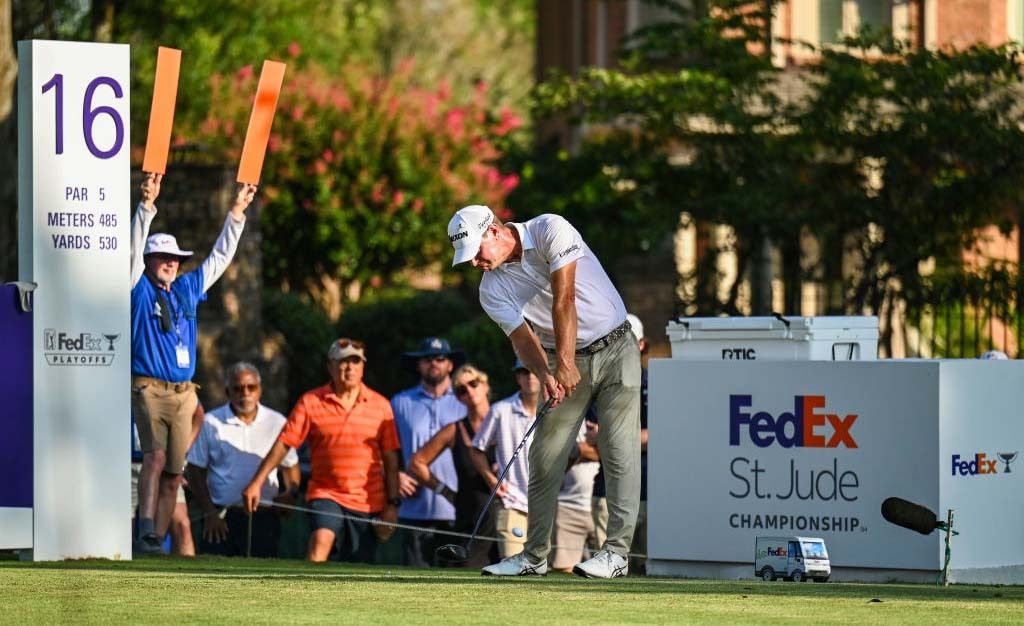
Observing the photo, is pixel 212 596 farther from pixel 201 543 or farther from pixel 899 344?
pixel 899 344

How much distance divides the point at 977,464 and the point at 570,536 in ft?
10.7

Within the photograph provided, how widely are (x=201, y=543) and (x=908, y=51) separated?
7.87m

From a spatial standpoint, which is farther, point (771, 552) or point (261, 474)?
point (261, 474)

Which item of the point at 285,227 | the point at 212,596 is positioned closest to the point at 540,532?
the point at 212,596

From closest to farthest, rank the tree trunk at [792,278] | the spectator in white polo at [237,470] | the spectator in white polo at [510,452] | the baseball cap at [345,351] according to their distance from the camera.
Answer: the spectator in white polo at [510,452] < the baseball cap at [345,351] < the spectator in white polo at [237,470] < the tree trunk at [792,278]

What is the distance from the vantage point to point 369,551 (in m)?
14.0

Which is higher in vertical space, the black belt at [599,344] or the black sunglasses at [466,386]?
the black belt at [599,344]

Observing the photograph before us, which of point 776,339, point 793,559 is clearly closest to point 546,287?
point 793,559

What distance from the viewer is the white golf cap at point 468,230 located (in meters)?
9.49

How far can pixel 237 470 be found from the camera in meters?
14.7

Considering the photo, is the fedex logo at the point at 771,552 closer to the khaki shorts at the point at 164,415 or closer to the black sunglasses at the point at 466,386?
the khaki shorts at the point at 164,415

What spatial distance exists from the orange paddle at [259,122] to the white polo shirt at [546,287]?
2.88m

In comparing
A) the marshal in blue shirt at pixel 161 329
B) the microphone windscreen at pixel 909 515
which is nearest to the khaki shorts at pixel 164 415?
the marshal in blue shirt at pixel 161 329

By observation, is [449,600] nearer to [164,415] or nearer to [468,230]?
[468,230]
